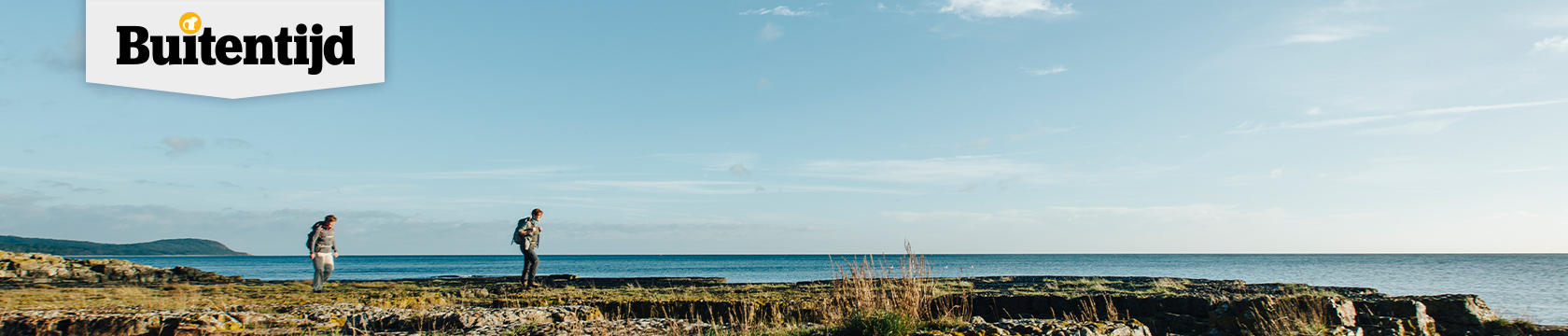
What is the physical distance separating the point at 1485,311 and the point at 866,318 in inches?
302

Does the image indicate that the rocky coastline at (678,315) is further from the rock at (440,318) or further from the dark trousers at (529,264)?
the dark trousers at (529,264)

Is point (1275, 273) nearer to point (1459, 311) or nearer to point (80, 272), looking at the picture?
point (1459, 311)

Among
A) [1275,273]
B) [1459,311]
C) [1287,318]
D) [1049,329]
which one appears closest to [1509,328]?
[1459,311]

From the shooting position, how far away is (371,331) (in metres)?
6.70

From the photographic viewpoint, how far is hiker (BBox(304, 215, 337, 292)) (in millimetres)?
11680

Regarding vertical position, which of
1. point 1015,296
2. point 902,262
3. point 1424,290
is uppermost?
point 902,262

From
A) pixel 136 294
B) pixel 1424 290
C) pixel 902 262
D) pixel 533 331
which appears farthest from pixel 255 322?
pixel 1424 290

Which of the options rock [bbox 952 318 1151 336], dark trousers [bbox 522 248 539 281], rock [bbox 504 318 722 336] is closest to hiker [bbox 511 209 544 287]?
dark trousers [bbox 522 248 539 281]

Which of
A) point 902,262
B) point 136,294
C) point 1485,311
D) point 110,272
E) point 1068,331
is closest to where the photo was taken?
point 1068,331

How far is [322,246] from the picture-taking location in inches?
466

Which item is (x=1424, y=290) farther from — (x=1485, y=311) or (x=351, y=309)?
(x=351, y=309)

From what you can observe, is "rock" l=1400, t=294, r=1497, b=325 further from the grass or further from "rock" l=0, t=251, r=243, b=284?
"rock" l=0, t=251, r=243, b=284

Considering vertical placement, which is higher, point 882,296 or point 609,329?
point 882,296

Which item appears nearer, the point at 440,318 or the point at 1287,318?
the point at 1287,318
